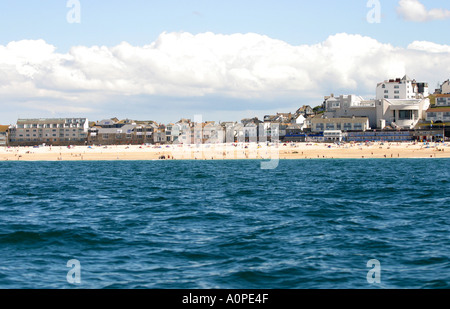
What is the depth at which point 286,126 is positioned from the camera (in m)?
172

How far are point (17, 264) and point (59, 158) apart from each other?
4094 inches

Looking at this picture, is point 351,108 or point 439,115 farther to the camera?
point 351,108

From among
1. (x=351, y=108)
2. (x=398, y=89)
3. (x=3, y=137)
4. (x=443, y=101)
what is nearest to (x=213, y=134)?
(x=351, y=108)

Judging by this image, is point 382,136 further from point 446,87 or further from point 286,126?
point 446,87

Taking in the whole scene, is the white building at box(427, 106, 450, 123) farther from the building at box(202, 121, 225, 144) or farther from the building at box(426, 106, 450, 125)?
the building at box(202, 121, 225, 144)

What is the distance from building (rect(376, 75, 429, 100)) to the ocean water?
148 m

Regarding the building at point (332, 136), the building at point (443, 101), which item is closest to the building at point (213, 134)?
the building at point (332, 136)

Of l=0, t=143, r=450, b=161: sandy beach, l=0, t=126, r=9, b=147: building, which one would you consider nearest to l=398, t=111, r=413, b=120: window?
l=0, t=143, r=450, b=161: sandy beach

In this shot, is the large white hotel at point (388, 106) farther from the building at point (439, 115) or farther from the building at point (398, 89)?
the building at point (439, 115)

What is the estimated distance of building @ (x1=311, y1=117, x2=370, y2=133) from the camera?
152 meters

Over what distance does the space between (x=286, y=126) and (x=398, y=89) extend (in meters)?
42.8
